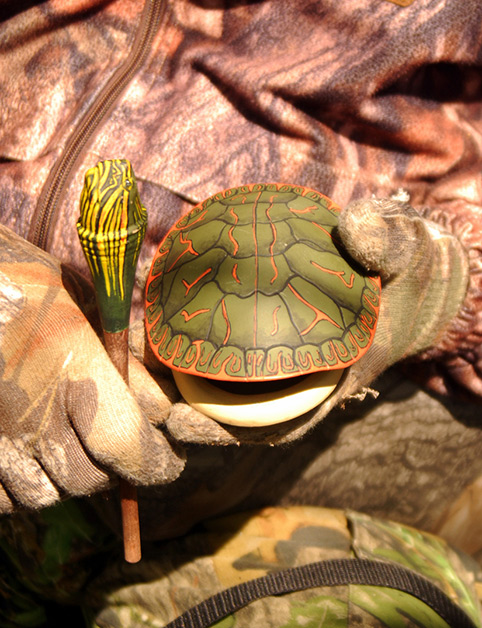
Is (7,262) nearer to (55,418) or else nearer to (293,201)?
(55,418)

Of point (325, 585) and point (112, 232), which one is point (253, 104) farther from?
point (325, 585)

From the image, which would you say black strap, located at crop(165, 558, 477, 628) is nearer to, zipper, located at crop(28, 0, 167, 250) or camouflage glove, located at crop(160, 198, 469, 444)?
camouflage glove, located at crop(160, 198, 469, 444)

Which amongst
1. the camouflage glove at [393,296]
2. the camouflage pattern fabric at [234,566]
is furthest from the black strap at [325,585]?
the camouflage glove at [393,296]

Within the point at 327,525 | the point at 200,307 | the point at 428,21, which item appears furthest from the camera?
the point at 327,525

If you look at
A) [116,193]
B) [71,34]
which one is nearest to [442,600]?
[116,193]

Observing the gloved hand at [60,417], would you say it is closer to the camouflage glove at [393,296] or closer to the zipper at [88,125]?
the camouflage glove at [393,296]

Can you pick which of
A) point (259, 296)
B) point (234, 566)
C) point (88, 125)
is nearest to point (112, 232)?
point (259, 296)

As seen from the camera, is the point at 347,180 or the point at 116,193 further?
the point at 347,180
